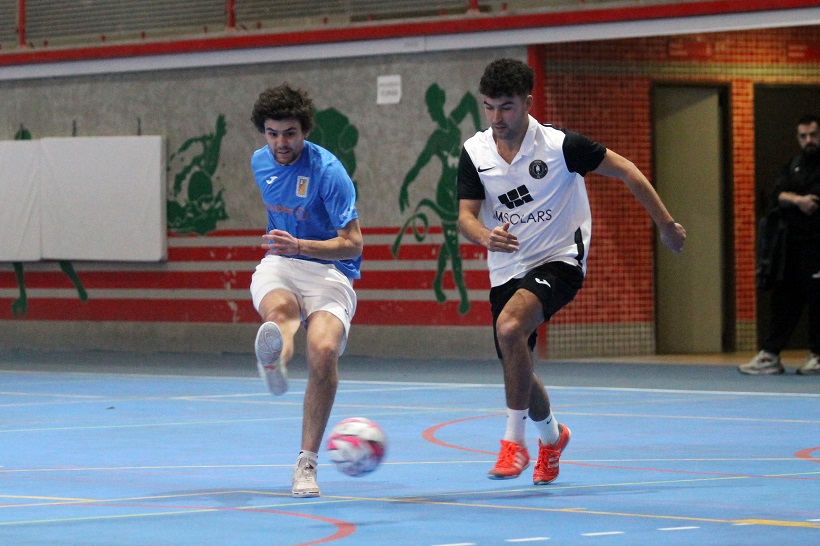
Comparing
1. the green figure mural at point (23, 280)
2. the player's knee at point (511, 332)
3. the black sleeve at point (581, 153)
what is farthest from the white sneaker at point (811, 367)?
the green figure mural at point (23, 280)

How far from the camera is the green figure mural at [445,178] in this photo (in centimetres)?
1962

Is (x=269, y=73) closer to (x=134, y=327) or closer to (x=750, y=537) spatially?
(x=134, y=327)

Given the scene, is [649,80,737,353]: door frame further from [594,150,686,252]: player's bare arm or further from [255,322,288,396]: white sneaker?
[255,322,288,396]: white sneaker

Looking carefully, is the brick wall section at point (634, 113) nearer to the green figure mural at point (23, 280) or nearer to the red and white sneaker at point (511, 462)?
the green figure mural at point (23, 280)

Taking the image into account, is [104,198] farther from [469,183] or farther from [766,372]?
[469,183]

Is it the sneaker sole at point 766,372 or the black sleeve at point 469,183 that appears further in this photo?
the sneaker sole at point 766,372

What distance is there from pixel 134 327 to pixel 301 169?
45.5ft

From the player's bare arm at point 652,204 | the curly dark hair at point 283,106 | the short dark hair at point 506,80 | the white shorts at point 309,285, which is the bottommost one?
the white shorts at point 309,285

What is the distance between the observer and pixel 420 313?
66.0 feet

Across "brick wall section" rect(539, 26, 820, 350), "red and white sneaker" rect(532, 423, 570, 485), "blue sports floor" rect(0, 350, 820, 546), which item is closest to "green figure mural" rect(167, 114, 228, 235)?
"blue sports floor" rect(0, 350, 820, 546)

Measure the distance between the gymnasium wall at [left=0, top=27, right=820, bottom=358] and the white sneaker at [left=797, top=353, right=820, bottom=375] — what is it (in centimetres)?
312

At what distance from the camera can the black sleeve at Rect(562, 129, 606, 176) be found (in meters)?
9.02

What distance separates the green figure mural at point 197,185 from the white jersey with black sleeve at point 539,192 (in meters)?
12.7

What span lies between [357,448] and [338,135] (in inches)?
491
